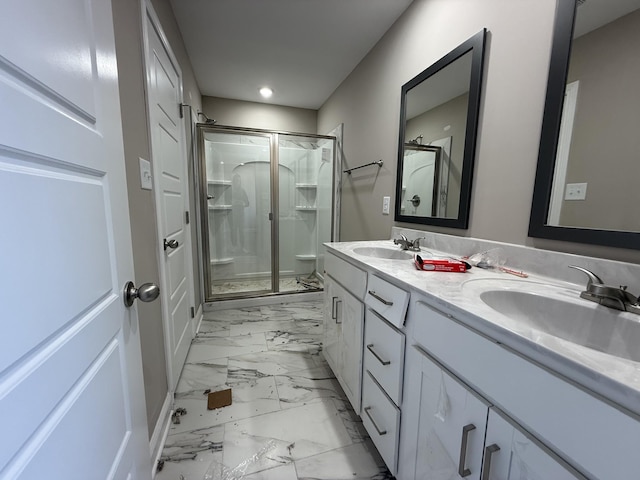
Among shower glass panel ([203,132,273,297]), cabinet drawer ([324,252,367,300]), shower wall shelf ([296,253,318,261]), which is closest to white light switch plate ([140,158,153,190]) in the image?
cabinet drawer ([324,252,367,300])

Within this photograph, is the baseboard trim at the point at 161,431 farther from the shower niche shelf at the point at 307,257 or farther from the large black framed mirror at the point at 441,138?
the shower niche shelf at the point at 307,257

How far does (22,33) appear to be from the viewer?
1.18 feet

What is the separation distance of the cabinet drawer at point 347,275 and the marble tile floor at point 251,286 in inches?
62.5

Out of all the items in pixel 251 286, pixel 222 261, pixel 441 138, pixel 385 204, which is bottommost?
pixel 251 286

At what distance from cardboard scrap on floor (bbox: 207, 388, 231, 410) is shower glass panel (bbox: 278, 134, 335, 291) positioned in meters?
1.62

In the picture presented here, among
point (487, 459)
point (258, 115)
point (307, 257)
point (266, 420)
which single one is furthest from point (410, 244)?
point (258, 115)

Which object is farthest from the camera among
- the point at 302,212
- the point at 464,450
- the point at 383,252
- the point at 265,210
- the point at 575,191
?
the point at 302,212

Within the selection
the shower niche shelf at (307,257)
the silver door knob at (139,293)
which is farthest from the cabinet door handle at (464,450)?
the shower niche shelf at (307,257)

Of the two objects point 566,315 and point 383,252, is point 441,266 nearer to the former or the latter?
point 566,315

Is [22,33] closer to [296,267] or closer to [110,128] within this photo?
[110,128]

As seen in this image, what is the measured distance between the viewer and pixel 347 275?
1.39m

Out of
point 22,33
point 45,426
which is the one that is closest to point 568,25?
point 22,33

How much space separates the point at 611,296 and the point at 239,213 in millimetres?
3168

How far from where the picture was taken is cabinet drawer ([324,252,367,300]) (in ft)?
4.07
